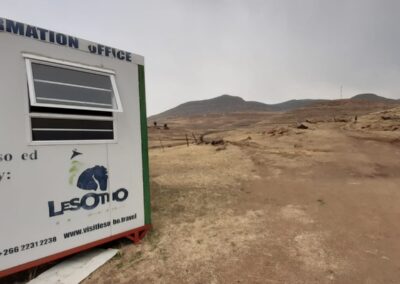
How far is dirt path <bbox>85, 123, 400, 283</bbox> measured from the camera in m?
4.63

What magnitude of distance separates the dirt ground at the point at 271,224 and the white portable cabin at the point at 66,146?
805mm

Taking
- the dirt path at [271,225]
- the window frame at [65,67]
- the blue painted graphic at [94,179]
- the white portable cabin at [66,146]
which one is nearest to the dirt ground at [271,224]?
the dirt path at [271,225]

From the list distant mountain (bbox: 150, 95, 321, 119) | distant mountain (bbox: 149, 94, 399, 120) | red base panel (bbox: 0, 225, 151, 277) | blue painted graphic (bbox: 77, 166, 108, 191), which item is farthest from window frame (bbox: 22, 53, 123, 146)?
distant mountain (bbox: 150, 95, 321, 119)

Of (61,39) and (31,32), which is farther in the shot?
(61,39)

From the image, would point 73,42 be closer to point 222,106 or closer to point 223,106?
point 223,106

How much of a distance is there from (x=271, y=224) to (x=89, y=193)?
3.88m

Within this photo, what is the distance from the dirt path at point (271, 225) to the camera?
15.2ft

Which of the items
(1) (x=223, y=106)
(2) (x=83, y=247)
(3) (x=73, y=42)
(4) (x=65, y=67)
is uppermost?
(1) (x=223, y=106)

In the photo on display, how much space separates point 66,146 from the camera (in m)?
4.55

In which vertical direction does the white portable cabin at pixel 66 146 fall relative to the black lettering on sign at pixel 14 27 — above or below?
below

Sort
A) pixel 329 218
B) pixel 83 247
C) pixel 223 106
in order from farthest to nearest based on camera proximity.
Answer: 1. pixel 223 106
2. pixel 329 218
3. pixel 83 247

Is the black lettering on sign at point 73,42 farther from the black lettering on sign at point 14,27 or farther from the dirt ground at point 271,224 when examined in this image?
the dirt ground at point 271,224

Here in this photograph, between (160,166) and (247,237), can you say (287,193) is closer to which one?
(247,237)

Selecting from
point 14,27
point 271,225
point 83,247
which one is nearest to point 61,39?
point 14,27
